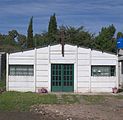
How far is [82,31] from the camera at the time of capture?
5831cm

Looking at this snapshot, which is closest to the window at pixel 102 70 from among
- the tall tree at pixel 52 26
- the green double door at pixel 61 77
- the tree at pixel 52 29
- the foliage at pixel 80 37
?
the green double door at pixel 61 77

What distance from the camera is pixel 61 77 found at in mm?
28750

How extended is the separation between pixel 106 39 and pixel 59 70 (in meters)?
30.7

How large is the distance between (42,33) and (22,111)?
50648mm

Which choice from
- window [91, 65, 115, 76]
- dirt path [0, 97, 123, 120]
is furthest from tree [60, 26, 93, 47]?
dirt path [0, 97, 123, 120]

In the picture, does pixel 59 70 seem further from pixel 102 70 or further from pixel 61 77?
pixel 102 70

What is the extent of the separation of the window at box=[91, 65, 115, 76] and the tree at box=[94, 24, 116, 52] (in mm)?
26475

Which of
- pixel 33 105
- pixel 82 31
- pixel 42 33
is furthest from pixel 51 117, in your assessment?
pixel 42 33

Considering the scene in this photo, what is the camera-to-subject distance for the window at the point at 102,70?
29.0m

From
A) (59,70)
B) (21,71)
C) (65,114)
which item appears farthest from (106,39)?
(65,114)

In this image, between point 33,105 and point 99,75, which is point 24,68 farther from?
point 33,105

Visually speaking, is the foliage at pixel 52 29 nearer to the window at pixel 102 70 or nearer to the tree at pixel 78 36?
the tree at pixel 78 36

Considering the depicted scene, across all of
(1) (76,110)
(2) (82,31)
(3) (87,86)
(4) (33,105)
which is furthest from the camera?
(2) (82,31)

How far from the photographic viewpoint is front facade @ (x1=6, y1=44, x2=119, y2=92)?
28578 millimetres
